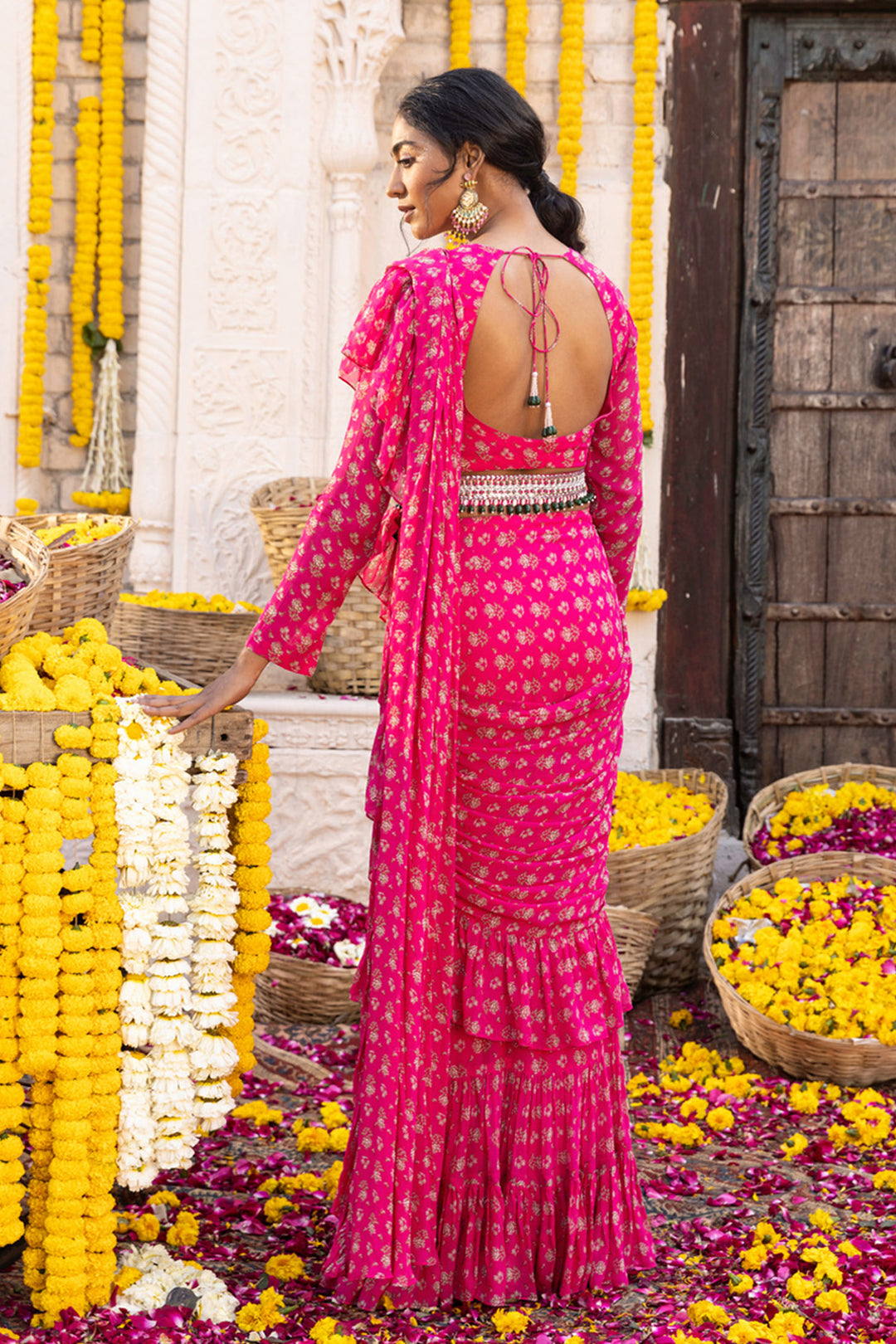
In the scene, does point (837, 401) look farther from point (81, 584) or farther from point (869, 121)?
point (81, 584)

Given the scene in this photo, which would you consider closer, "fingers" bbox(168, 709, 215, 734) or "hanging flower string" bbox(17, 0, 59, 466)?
"fingers" bbox(168, 709, 215, 734)

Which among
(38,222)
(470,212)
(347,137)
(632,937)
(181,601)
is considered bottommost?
(632,937)

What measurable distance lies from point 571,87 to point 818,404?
135 centimetres

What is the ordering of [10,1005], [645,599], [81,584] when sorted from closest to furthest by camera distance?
[10,1005] < [81,584] < [645,599]

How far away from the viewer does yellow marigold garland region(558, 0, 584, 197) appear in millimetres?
4457

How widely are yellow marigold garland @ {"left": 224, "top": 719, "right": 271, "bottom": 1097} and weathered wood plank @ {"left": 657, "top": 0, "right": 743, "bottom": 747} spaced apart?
2684 millimetres

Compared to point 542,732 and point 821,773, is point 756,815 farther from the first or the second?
point 542,732

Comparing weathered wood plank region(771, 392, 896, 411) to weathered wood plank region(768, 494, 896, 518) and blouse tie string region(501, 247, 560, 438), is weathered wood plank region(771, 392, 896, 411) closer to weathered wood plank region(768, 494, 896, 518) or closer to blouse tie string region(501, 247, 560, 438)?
weathered wood plank region(768, 494, 896, 518)

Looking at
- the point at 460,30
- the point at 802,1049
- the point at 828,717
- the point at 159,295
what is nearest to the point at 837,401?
the point at 828,717

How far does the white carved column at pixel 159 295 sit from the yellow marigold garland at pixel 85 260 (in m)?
0.20

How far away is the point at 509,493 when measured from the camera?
7.08ft

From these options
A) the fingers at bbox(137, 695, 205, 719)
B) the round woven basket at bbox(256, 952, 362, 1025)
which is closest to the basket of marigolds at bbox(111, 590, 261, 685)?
the round woven basket at bbox(256, 952, 362, 1025)

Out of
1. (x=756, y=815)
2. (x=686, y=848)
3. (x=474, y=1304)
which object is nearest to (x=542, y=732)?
(x=474, y=1304)

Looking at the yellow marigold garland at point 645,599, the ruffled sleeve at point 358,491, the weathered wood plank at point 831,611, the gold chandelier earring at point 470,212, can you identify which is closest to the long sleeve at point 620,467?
the gold chandelier earring at point 470,212
